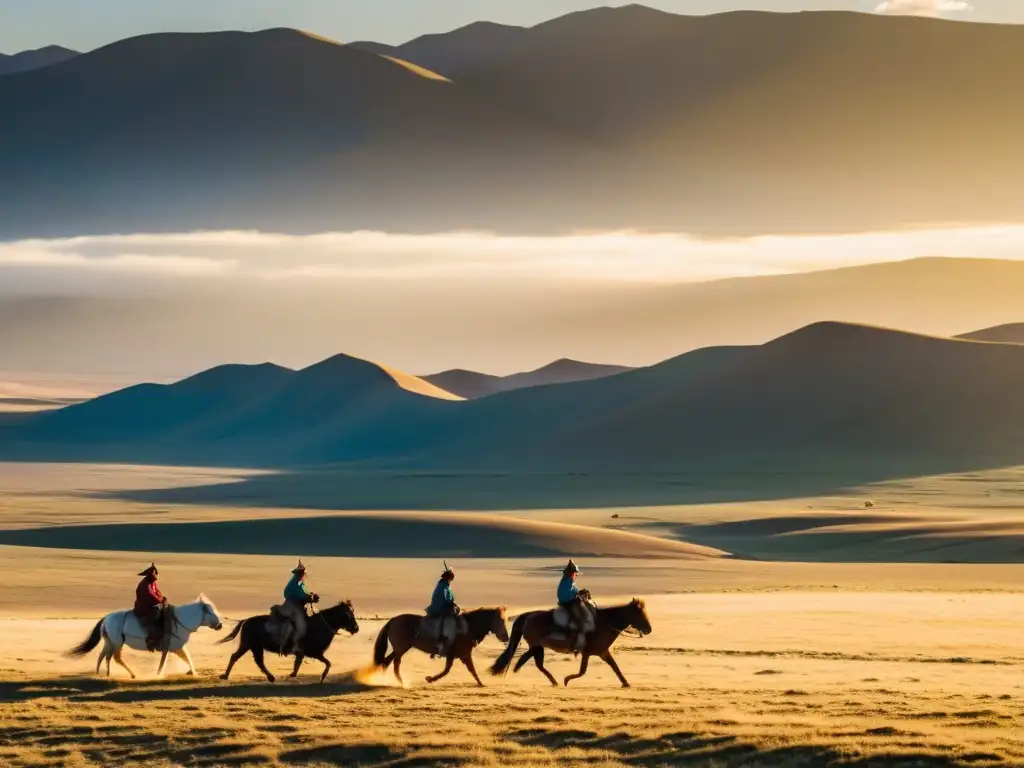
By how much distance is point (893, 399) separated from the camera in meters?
146

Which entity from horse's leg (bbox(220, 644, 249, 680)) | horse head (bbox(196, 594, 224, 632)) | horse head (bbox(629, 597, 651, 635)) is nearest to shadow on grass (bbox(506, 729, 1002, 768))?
horse head (bbox(629, 597, 651, 635))

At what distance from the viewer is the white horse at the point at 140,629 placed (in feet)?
83.4

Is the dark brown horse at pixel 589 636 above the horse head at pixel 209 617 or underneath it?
underneath

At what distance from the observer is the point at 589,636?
2494 centimetres

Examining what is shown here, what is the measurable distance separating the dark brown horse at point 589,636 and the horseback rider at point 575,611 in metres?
0.11

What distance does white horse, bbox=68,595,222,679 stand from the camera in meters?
25.4

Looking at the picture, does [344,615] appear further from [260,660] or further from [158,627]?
[158,627]

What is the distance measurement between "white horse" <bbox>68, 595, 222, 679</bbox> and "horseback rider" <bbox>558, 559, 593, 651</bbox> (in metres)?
5.20

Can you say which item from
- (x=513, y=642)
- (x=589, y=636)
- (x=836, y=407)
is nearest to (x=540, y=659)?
(x=513, y=642)

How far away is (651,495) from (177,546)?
44.4 metres

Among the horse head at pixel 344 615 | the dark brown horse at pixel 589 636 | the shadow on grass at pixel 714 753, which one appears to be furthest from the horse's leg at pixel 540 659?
the shadow on grass at pixel 714 753

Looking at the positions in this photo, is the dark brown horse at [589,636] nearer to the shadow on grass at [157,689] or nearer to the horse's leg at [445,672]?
the horse's leg at [445,672]

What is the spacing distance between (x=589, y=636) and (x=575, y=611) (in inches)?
18.8

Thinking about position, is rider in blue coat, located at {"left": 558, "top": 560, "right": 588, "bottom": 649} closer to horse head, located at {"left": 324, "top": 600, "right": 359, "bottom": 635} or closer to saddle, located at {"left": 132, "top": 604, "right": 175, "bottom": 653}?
horse head, located at {"left": 324, "top": 600, "right": 359, "bottom": 635}
